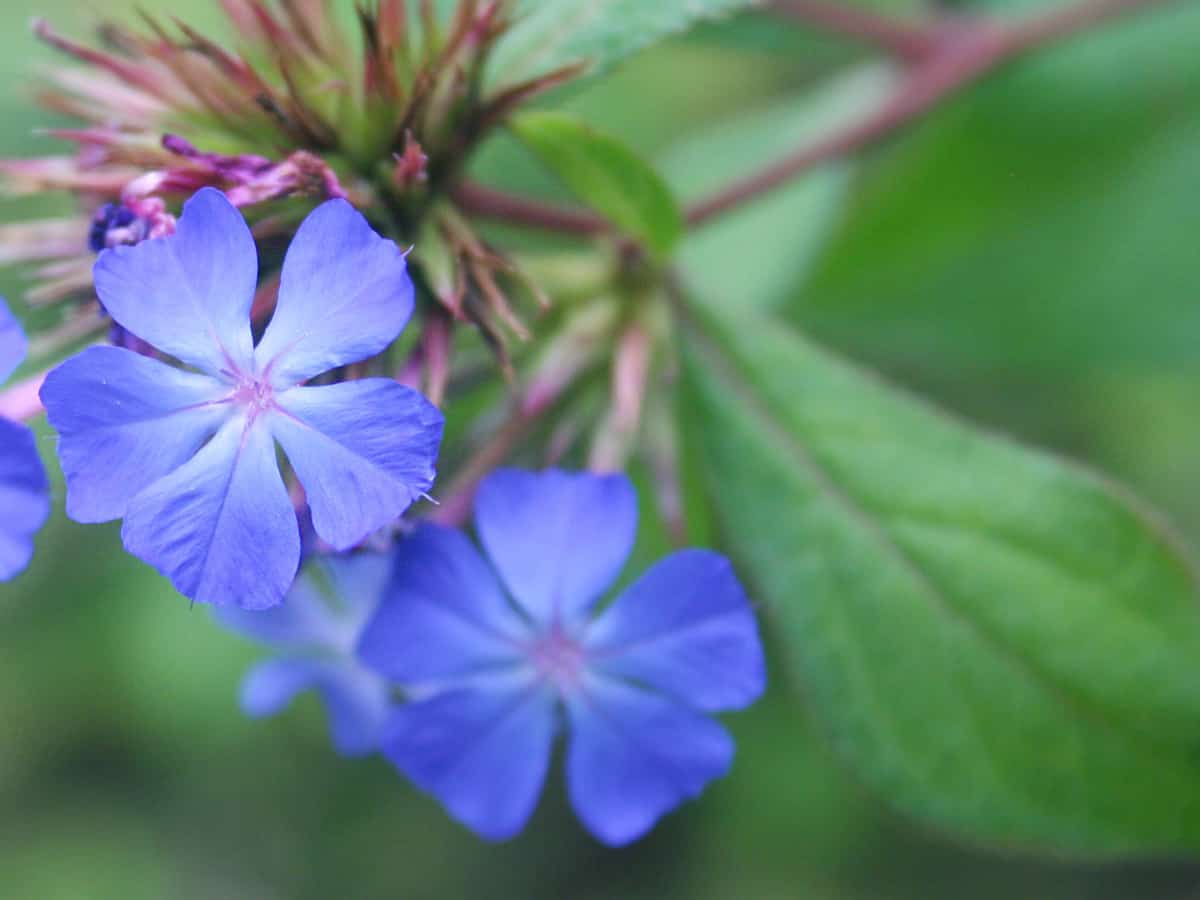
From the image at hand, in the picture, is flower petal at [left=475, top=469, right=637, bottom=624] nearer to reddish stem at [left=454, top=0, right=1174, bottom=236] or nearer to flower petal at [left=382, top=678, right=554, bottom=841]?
flower petal at [left=382, top=678, right=554, bottom=841]

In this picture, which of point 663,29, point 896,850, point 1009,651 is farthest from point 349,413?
point 896,850

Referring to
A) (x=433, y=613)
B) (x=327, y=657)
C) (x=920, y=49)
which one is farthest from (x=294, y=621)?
(x=920, y=49)

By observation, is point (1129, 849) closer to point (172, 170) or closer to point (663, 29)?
point (663, 29)

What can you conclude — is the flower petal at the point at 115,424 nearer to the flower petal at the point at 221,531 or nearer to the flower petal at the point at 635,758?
the flower petal at the point at 221,531

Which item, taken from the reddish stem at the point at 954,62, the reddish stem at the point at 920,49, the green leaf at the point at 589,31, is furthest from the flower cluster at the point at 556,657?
the reddish stem at the point at 954,62

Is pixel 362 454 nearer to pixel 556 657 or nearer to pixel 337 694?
pixel 556 657

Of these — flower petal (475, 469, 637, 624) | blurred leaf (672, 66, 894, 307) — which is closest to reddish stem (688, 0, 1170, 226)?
blurred leaf (672, 66, 894, 307)
